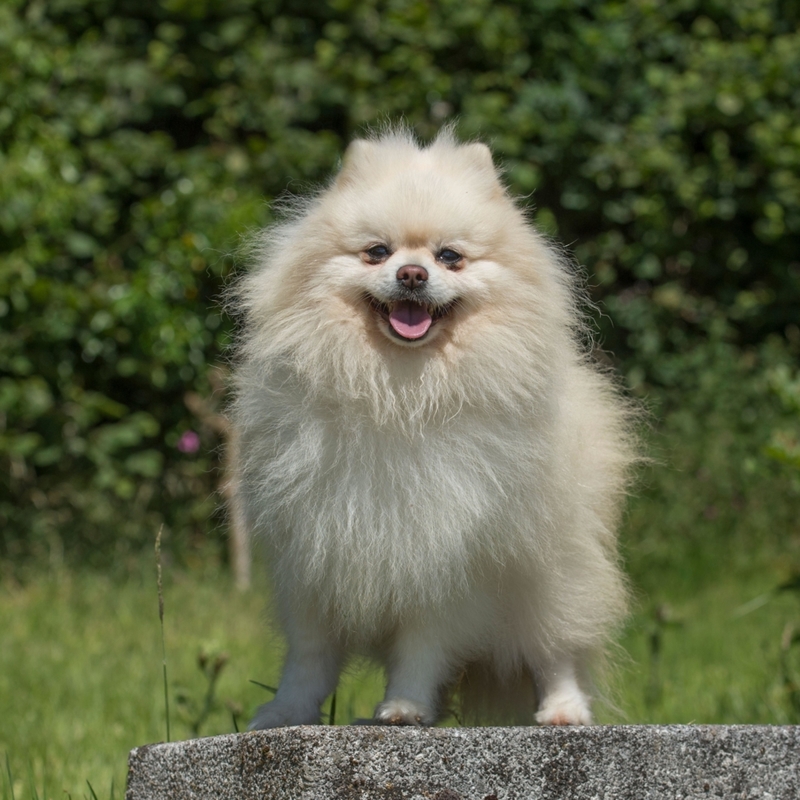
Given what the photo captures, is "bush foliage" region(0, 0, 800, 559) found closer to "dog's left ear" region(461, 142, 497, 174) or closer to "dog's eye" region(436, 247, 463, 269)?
"dog's left ear" region(461, 142, 497, 174)

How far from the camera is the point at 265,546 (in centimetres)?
282

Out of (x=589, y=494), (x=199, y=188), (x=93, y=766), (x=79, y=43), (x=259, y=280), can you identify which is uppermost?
(x=79, y=43)

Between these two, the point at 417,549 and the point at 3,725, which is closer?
the point at 417,549

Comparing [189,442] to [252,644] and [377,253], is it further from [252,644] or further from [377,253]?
[377,253]

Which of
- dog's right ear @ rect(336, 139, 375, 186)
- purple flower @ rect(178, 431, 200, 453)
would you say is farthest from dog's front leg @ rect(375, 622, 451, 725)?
purple flower @ rect(178, 431, 200, 453)

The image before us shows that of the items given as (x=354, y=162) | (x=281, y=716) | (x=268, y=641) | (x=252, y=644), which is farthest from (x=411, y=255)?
(x=252, y=644)

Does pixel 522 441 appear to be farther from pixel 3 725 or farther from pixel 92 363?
pixel 92 363

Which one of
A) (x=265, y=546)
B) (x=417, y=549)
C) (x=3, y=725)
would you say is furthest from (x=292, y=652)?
(x=3, y=725)

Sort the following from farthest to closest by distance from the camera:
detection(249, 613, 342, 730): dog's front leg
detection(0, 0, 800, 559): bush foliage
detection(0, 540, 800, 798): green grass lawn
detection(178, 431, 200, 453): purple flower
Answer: detection(178, 431, 200, 453): purple flower → detection(0, 0, 800, 559): bush foliage → detection(0, 540, 800, 798): green grass lawn → detection(249, 613, 342, 730): dog's front leg

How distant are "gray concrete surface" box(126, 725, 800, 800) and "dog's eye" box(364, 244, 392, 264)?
3.77 ft

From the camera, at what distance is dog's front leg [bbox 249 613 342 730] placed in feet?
9.05

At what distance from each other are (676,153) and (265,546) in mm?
5244

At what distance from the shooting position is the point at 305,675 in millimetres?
2787

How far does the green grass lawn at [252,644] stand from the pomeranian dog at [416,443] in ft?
1.33
